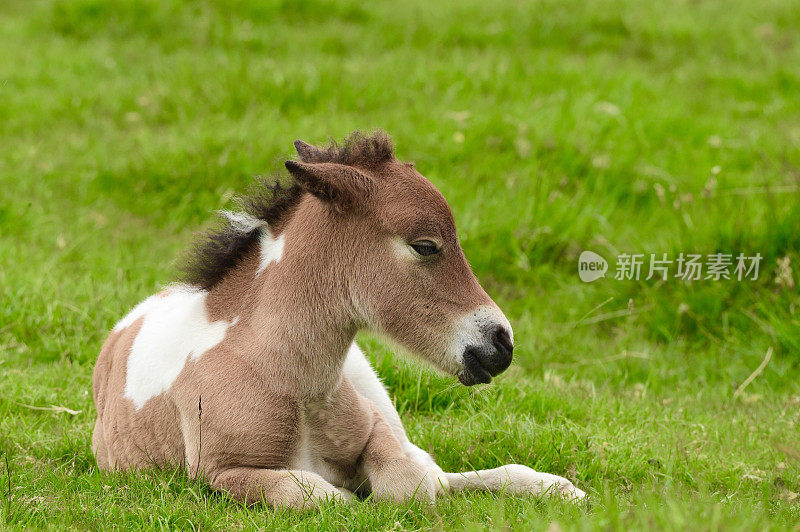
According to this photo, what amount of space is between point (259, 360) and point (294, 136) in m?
5.03

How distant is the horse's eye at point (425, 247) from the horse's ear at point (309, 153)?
67cm

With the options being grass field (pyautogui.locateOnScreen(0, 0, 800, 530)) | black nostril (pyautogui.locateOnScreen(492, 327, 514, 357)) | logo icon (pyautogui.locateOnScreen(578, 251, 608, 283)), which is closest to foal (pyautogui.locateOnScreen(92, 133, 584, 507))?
black nostril (pyautogui.locateOnScreen(492, 327, 514, 357))

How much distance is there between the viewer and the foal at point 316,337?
Result: 12.8 feet

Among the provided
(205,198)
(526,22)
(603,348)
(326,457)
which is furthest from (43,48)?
(326,457)

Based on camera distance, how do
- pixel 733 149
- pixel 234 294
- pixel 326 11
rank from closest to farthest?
pixel 234 294, pixel 733 149, pixel 326 11

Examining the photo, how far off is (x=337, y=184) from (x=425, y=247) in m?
0.46

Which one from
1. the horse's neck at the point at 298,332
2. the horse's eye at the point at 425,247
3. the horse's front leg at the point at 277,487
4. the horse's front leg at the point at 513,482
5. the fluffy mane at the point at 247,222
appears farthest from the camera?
the fluffy mane at the point at 247,222

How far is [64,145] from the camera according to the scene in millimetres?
9312

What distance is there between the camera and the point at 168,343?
14.4 feet

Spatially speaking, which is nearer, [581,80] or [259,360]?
[259,360]

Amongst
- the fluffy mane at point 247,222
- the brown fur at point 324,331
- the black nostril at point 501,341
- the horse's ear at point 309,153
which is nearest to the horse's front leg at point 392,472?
the brown fur at point 324,331

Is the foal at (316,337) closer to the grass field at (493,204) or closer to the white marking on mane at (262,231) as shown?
the white marking on mane at (262,231)

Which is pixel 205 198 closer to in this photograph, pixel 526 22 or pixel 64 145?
pixel 64 145

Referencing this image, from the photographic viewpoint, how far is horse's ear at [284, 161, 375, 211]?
3855 millimetres
